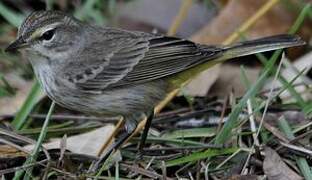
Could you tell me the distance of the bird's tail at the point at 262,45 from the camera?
6.02 meters

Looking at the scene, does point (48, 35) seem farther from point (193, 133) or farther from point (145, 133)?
point (193, 133)

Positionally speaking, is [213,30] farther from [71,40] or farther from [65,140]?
[65,140]

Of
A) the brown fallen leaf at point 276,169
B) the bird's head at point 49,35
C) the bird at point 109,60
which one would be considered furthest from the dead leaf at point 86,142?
the brown fallen leaf at point 276,169

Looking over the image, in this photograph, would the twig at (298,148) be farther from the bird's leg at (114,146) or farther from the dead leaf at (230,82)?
the dead leaf at (230,82)

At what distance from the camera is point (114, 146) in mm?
5848

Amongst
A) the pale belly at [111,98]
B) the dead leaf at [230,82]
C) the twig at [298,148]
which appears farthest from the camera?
the dead leaf at [230,82]

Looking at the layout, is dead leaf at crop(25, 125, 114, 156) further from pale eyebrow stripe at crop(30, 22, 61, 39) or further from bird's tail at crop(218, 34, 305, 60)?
bird's tail at crop(218, 34, 305, 60)

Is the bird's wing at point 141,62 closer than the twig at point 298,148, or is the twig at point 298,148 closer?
the twig at point 298,148

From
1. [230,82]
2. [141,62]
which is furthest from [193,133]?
[230,82]

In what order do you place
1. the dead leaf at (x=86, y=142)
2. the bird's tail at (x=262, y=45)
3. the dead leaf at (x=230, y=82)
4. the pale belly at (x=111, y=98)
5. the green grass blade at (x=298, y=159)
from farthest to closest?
1. the dead leaf at (x=230, y=82)
2. the bird's tail at (x=262, y=45)
3. the dead leaf at (x=86, y=142)
4. the pale belly at (x=111, y=98)
5. the green grass blade at (x=298, y=159)

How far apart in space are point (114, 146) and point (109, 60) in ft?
2.08

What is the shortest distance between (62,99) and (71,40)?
1.73ft

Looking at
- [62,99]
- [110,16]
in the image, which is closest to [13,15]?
[110,16]

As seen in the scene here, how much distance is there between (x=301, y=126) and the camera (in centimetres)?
588
